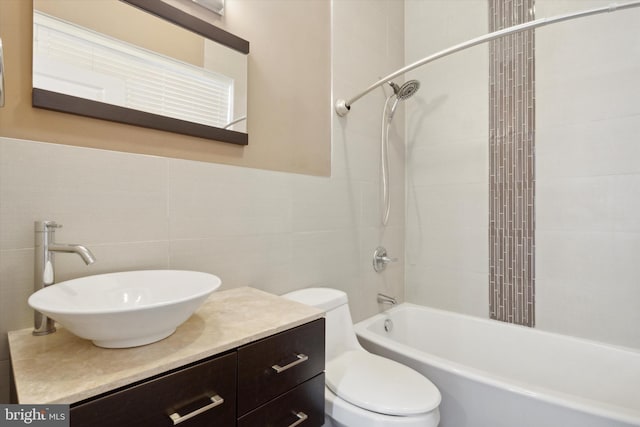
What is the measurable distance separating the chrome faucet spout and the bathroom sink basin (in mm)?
93

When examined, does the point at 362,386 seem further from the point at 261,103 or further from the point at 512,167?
the point at 512,167

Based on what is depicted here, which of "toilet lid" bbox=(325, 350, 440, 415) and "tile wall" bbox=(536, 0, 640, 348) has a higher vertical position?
"tile wall" bbox=(536, 0, 640, 348)

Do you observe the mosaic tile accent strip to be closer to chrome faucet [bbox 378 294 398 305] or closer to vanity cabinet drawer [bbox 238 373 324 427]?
chrome faucet [bbox 378 294 398 305]

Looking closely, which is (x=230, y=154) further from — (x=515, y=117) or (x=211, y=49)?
(x=515, y=117)

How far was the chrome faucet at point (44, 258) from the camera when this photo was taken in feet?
2.48

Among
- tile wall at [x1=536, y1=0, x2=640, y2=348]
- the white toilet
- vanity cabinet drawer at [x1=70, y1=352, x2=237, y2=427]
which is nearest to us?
vanity cabinet drawer at [x1=70, y1=352, x2=237, y2=427]

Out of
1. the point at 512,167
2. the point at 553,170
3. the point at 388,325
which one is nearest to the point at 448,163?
the point at 512,167

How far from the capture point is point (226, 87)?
48.3 inches

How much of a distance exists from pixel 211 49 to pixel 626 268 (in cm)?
227

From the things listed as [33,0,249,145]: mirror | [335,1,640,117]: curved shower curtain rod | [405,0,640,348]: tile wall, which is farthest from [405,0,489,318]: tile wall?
[33,0,249,145]: mirror

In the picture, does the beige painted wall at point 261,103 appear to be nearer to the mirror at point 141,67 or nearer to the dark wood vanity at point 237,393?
the mirror at point 141,67

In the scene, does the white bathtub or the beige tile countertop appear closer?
the beige tile countertop

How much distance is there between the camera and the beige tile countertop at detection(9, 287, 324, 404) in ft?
1.74

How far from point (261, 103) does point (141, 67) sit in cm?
49
